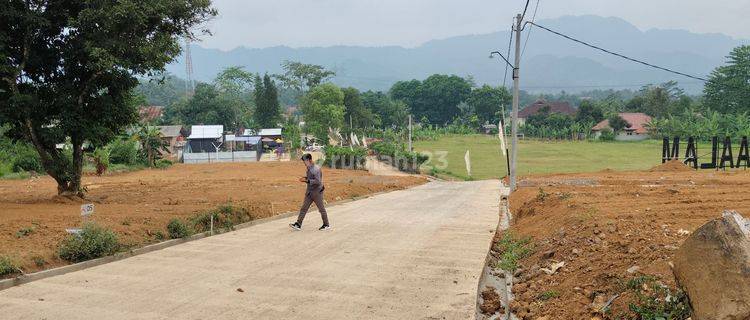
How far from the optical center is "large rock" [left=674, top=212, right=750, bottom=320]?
3887mm

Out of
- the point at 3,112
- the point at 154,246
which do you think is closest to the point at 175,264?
the point at 154,246

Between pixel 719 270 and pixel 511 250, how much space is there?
5.07 m

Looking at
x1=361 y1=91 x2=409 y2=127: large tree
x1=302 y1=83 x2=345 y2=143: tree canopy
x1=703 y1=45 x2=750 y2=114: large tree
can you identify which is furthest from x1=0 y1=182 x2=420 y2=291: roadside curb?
x1=361 y1=91 x2=409 y2=127: large tree

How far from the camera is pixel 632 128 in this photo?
8412 centimetres

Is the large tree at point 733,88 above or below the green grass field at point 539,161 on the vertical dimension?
above

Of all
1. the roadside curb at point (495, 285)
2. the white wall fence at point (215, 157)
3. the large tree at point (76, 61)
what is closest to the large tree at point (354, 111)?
the white wall fence at point (215, 157)

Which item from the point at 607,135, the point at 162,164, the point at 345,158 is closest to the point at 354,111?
the point at 607,135

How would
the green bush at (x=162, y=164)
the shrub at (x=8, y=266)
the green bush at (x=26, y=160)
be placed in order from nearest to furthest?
the shrub at (x=8, y=266) < the green bush at (x=26, y=160) < the green bush at (x=162, y=164)

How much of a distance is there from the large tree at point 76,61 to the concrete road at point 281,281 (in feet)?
21.0

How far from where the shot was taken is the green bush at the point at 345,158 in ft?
144

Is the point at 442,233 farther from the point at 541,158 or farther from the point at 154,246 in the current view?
the point at 541,158

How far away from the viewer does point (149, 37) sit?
15.1m

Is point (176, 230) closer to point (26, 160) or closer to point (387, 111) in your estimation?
point (26, 160)

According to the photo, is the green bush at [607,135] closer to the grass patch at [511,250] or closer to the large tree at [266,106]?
the large tree at [266,106]
